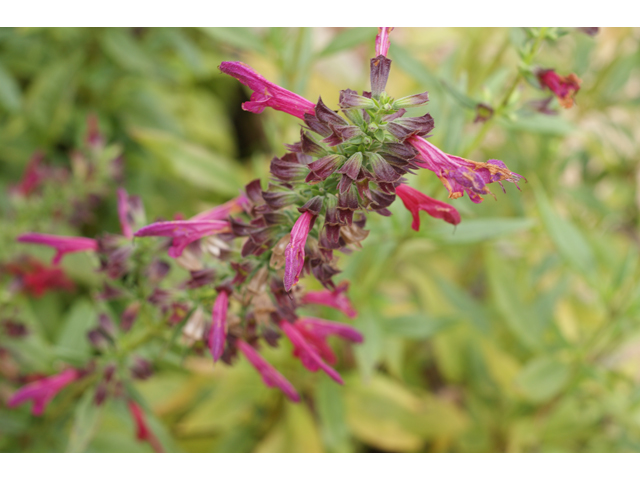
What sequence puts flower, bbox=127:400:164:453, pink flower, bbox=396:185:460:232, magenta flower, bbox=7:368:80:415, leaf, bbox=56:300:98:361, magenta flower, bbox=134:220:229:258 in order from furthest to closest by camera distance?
1. leaf, bbox=56:300:98:361
2. flower, bbox=127:400:164:453
3. magenta flower, bbox=7:368:80:415
4. magenta flower, bbox=134:220:229:258
5. pink flower, bbox=396:185:460:232

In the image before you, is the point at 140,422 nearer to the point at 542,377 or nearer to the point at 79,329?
the point at 79,329

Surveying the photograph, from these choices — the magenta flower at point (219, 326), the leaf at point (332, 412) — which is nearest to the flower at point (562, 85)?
the magenta flower at point (219, 326)

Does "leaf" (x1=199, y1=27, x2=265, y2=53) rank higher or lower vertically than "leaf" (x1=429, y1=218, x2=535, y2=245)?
higher

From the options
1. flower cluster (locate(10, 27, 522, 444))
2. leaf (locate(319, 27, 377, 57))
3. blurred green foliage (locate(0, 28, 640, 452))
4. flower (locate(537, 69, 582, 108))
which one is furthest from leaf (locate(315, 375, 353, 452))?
flower (locate(537, 69, 582, 108))

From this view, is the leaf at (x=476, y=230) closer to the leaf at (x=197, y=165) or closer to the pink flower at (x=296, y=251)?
the pink flower at (x=296, y=251)

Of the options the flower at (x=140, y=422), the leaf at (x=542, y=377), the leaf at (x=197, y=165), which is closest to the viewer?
the flower at (x=140, y=422)

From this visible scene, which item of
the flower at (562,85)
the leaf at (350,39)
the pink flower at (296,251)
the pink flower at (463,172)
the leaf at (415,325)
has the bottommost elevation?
the leaf at (415,325)

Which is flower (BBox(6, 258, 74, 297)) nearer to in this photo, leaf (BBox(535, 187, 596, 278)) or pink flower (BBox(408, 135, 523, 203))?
pink flower (BBox(408, 135, 523, 203))

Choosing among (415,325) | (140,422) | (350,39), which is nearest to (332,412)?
(415,325)
